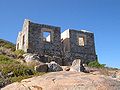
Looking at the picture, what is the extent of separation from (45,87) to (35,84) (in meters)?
0.52

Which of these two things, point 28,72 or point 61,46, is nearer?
point 28,72

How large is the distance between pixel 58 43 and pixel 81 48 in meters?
3.00

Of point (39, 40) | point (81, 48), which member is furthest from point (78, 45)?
point (39, 40)

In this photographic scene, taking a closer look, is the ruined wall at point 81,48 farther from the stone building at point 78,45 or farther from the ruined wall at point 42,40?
the ruined wall at point 42,40

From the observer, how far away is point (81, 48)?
3112 cm

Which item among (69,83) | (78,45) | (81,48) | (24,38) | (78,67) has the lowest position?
(69,83)

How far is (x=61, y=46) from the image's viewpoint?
3036 cm

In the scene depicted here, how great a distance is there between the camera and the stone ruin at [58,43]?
28875mm

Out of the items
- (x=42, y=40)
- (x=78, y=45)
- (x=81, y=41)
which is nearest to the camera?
(x=42, y=40)

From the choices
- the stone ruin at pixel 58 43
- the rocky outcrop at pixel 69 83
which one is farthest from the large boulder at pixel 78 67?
the rocky outcrop at pixel 69 83

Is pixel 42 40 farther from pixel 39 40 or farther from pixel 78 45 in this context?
pixel 78 45

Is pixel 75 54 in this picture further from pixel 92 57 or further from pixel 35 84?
pixel 35 84

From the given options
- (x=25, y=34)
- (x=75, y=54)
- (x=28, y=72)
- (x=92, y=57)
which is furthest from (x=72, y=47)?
(x=28, y=72)

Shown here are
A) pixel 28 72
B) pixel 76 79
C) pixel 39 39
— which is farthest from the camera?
pixel 39 39
